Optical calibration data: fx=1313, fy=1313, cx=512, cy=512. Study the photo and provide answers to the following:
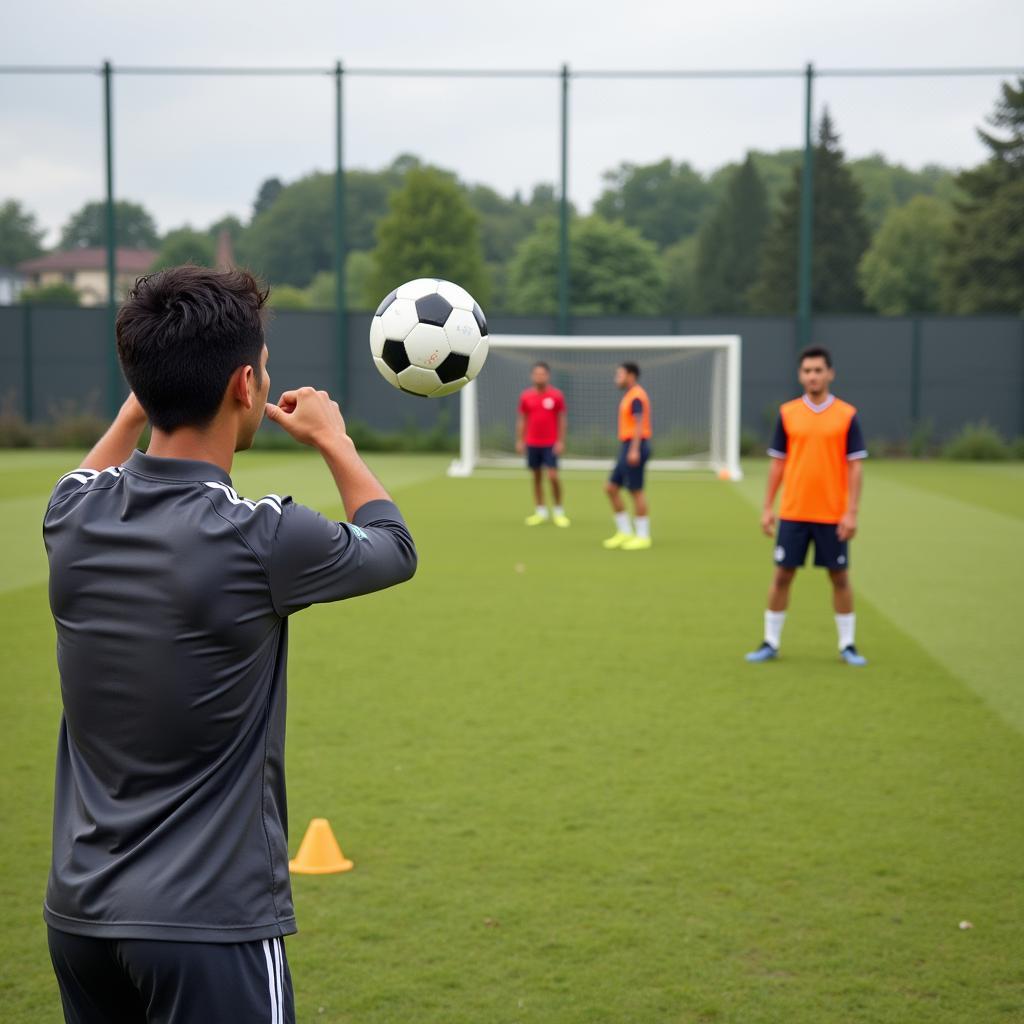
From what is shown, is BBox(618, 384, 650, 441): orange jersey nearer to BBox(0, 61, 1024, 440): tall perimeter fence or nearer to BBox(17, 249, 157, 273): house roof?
BBox(0, 61, 1024, 440): tall perimeter fence

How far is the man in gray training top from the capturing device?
2000mm

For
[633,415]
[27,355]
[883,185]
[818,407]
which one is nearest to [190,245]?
[883,185]

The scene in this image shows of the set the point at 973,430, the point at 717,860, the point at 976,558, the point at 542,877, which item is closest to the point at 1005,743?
the point at 717,860

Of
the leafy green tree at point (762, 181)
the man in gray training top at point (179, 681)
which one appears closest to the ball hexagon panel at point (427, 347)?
the man in gray training top at point (179, 681)

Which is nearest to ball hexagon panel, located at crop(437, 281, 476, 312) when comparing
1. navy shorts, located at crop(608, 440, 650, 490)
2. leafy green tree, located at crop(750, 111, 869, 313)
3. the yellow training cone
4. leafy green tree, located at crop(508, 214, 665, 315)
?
the yellow training cone

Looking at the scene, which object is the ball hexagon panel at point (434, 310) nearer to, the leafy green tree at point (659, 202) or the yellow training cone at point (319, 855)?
the yellow training cone at point (319, 855)

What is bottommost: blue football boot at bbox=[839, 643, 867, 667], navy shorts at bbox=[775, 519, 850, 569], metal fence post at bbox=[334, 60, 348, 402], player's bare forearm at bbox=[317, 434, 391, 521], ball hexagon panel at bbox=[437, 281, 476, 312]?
blue football boot at bbox=[839, 643, 867, 667]

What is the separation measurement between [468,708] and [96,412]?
1006 inches

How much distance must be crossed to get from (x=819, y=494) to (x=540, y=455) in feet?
26.4

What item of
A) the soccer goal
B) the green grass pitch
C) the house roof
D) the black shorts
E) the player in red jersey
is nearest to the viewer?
the black shorts

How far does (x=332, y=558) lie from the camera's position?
6.86 ft

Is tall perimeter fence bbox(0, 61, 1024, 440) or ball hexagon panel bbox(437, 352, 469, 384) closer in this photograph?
ball hexagon panel bbox(437, 352, 469, 384)

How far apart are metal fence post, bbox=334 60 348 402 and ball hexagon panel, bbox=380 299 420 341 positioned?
2581 cm

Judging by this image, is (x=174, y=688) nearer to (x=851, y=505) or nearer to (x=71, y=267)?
(x=851, y=505)
